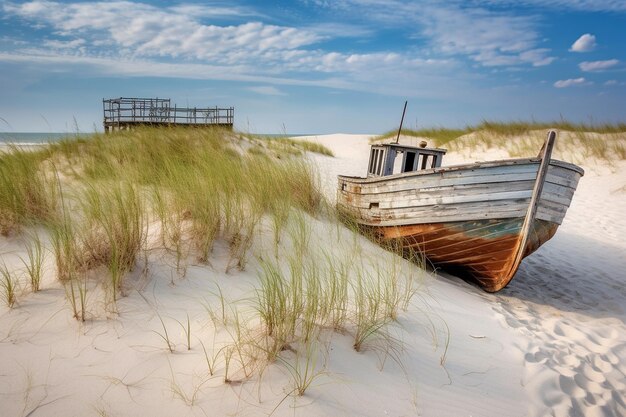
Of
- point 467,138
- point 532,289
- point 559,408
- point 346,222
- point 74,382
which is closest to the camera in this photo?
point 74,382

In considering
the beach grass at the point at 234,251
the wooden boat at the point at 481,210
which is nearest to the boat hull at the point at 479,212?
the wooden boat at the point at 481,210

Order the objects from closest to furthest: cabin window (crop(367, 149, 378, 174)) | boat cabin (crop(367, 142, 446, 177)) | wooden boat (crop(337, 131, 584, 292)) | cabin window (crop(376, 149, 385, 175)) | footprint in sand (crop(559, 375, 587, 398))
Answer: footprint in sand (crop(559, 375, 587, 398)), wooden boat (crop(337, 131, 584, 292)), boat cabin (crop(367, 142, 446, 177)), cabin window (crop(376, 149, 385, 175)), cabin window (crop(367, 149, 378, 174))

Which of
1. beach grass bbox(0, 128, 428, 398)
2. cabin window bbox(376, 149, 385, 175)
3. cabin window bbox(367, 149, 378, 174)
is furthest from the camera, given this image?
cabin window bbox(367, 149, 378, 174)

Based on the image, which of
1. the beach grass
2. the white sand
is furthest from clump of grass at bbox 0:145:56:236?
the white sand

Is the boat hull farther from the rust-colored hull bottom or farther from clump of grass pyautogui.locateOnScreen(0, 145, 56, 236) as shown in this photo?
clump of grass pyautogui.locateOnScreen(0, 145, 56, 236)

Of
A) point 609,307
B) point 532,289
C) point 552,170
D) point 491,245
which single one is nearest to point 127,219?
point 491,245

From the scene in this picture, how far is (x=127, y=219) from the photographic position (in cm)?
315

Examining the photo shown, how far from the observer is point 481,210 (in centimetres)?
439

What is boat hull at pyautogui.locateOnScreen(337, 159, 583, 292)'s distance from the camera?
13.9ft

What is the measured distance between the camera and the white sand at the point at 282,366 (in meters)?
1.96

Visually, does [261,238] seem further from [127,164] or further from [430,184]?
[127,164]

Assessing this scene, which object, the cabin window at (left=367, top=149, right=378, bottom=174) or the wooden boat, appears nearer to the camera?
the wooden boat

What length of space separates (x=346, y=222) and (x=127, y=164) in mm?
3751

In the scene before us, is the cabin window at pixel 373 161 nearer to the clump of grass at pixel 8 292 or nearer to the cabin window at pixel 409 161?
the cabin window at pixel 409 161
